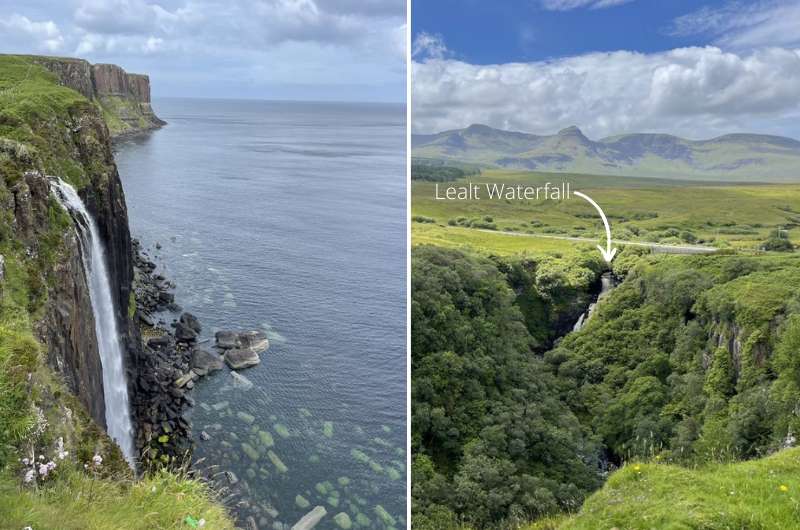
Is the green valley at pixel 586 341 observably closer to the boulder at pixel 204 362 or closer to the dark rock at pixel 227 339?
the boulder at pixel 204 362

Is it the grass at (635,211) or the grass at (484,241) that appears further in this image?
the grass at (484,241)

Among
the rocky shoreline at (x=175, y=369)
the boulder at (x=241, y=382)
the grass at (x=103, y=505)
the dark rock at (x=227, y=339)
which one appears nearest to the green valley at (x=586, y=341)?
the rocky shoreline at (x=175, y=369)

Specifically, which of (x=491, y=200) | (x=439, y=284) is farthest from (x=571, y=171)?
(x=439, y=284)

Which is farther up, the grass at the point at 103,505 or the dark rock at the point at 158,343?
the grass at the point at 103,505

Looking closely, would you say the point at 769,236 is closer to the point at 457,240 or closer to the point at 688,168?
the point at 688,168

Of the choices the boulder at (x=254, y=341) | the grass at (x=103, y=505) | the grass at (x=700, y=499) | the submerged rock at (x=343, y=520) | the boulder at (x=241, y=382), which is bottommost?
the submerged rock at (x=343, y=520)

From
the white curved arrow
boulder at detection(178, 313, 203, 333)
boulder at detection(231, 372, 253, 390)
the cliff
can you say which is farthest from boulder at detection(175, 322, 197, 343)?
the cliff
